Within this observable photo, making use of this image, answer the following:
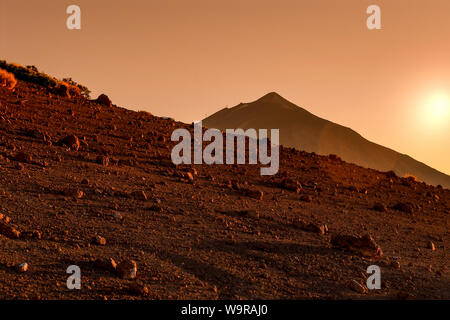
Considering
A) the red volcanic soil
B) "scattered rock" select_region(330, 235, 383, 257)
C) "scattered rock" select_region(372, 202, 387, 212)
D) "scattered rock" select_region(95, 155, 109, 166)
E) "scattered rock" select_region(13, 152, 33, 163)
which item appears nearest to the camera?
the red volcanic soil

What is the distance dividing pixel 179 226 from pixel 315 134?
97.7 metres

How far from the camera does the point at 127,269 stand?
213 inches

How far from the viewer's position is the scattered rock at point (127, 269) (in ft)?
17.5

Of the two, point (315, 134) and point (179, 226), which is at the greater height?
point (315, 134)

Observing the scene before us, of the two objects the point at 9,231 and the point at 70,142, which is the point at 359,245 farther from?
the point at 70,142

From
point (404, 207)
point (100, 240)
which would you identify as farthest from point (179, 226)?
point (404, 207)

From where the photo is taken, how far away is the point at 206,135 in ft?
56.2

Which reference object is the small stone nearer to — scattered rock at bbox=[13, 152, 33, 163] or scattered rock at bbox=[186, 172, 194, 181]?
scattered rock at bbox=[13, 152, 33, 163]

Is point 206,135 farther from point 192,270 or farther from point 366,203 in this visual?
point 192,270

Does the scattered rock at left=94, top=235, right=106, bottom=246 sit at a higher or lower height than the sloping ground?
lower

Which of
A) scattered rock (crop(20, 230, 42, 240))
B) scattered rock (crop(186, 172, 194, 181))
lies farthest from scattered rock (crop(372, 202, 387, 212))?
scattered rock (crop(20, 230, 42, 240))

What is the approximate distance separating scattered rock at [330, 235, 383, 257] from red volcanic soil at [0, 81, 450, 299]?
0.02 metres

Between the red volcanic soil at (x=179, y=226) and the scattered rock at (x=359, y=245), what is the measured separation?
0.02 metres

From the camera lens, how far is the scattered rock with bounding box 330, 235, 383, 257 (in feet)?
25.0
